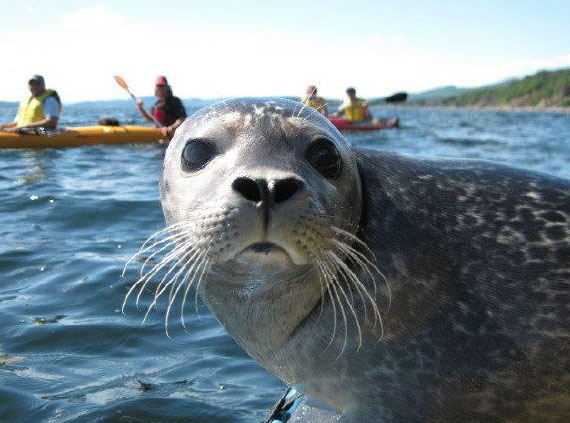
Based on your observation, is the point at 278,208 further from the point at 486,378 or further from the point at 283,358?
the point at 486,378

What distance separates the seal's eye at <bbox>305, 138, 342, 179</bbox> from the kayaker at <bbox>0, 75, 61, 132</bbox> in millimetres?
14352

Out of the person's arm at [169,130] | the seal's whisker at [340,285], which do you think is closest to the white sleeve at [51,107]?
the person's arm at [169,130]

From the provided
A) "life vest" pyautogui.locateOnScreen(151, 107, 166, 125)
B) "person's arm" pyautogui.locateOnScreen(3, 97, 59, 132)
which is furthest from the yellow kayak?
"life vest" pyautogui.locateOnScreen(151, 107, 166, 125)

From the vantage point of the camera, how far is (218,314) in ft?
9.87

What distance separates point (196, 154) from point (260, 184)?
50 centimetres

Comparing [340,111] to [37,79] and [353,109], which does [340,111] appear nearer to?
[353,109]

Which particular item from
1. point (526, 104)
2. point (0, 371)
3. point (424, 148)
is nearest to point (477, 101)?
point (526, 104)

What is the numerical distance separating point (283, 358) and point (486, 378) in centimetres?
72

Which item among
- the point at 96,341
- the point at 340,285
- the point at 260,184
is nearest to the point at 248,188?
the point at 260,184

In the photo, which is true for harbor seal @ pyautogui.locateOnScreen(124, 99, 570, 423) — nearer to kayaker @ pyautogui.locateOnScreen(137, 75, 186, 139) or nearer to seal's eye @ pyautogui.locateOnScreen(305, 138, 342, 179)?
seal's eye @ pyautogui.locateOnScreen(305, 138, 342, 179)

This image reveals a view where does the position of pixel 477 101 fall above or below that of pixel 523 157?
below

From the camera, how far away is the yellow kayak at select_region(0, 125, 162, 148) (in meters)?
15.8

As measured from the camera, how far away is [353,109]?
26.1m

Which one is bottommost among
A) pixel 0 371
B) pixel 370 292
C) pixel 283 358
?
pixel 0 371
